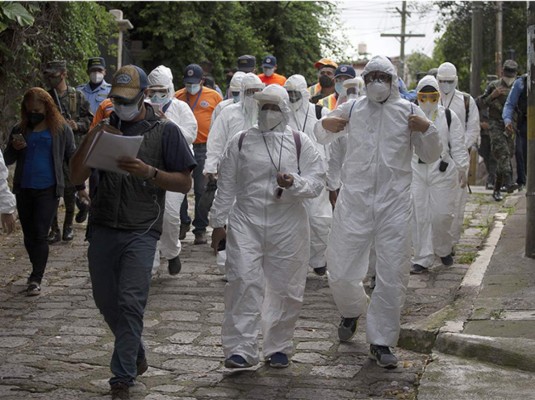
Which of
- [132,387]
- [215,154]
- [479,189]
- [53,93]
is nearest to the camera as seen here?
[132,387]

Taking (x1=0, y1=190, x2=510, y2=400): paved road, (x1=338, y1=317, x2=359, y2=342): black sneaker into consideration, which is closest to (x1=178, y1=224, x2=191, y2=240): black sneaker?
(x1=0, y1=190, x2=510, y2=400): paved road

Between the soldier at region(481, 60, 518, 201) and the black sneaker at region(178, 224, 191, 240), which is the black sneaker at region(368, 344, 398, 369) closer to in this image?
the black sneaker at region(178, 224, 191, 240)

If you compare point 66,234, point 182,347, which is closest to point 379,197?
point 182,347

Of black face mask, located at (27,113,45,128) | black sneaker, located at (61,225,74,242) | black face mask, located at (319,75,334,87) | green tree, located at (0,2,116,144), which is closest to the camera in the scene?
black face mask, located at (27,113,45,128)

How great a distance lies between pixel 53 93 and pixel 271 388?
7161 millimetres

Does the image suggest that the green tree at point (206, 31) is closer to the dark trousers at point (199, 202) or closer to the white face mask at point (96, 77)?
the white face mask at point (96, 77)

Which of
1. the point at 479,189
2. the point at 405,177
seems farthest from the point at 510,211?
the point at 405,177

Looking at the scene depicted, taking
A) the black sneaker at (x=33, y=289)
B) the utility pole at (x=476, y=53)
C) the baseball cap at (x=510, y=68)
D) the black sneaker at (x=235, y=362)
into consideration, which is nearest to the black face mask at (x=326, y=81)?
the baseball cap at (x=510, y=68)

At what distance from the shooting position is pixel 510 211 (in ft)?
51.2

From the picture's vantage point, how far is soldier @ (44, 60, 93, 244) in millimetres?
13328

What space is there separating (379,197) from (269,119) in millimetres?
922

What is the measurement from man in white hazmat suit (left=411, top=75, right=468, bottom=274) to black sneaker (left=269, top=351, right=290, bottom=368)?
4.05 metres

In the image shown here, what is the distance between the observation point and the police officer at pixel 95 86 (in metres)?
14.5

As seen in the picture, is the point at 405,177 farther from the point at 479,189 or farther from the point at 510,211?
the point at 479,189
